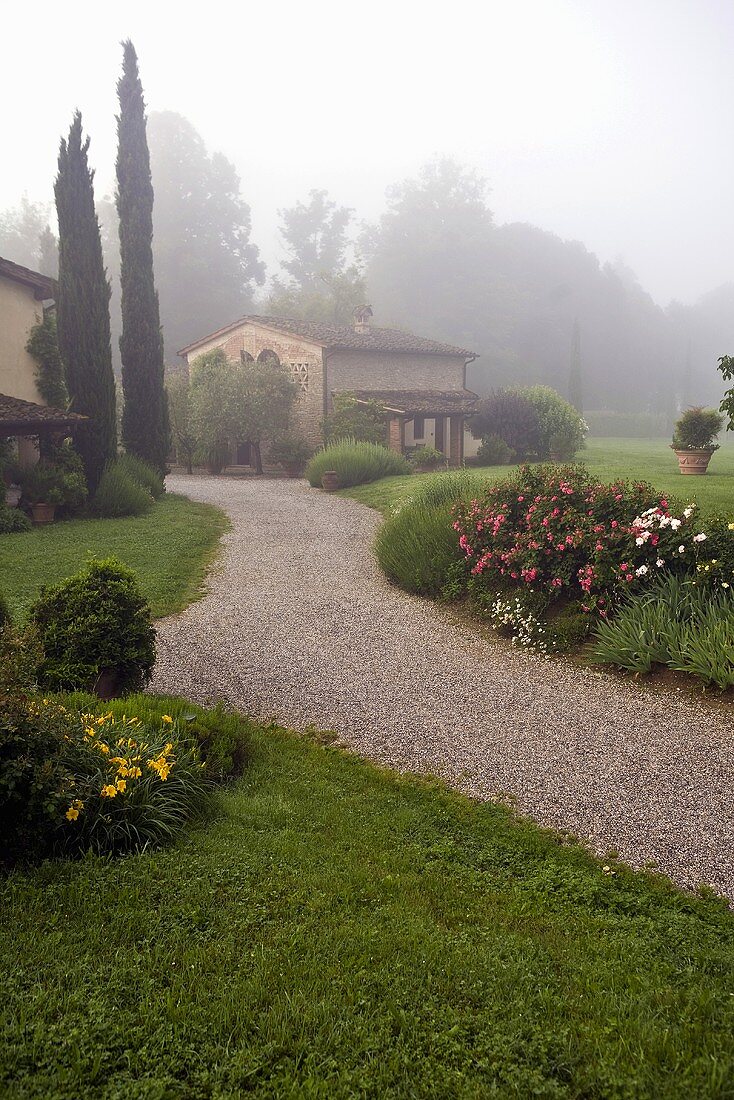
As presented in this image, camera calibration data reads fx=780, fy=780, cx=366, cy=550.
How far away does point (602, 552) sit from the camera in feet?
28.2

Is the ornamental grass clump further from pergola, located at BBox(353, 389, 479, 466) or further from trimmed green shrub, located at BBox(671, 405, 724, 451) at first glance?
pergola, located at BBox(353, 389, 479, 466)

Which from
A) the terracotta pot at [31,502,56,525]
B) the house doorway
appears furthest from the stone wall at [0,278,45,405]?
the house doorway

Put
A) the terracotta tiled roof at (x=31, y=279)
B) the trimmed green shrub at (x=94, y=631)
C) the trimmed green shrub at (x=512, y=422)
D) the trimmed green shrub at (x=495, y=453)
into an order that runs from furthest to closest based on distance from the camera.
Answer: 1. the trimmed green shrub at (x=512, y=422)
2. the trimmed green shrub at (x=495, y=453)
3. the terracotta tiled roof at (x=31, y=279)
4. the trimmed green shrub at (x=94, y=631)

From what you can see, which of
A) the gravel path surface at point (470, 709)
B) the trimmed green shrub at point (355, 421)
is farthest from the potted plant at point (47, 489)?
the trimmed green shrub at point (355, 421)

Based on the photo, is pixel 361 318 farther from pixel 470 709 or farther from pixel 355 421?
pixel 470 709

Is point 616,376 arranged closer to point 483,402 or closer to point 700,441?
point 483,402

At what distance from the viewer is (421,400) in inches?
1249

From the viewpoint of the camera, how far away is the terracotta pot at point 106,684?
6127 millimetres

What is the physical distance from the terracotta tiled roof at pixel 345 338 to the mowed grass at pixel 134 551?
50.1 ft

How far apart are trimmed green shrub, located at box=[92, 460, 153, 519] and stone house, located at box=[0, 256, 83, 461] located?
148 centimetres

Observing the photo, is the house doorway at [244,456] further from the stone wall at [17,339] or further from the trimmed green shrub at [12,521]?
the trimmed green shrub at [12,521]

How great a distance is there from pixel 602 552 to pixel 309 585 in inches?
166

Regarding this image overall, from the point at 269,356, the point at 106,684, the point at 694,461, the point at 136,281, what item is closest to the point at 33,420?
the point at 136,281

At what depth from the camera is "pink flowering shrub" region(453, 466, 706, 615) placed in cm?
838
